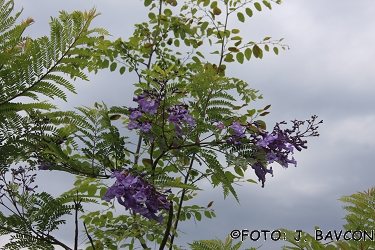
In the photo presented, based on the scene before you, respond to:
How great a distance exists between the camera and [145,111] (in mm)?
2117

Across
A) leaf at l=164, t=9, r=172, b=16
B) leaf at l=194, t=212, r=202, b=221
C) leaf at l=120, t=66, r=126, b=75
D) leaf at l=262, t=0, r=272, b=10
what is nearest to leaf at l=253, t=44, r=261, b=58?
leaf at l=262, t=0, r=272, b=10

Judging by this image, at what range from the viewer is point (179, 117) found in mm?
2133

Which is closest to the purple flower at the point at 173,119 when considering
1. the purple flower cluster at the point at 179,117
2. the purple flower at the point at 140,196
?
the purple flower cluster at the point at 179,117

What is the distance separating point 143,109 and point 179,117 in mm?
186

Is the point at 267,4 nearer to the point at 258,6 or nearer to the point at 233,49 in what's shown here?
the point at 258,6

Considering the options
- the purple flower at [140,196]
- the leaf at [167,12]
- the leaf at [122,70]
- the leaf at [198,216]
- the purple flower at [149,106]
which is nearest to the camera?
the purple flower at [140,196]

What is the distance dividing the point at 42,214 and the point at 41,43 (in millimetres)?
835

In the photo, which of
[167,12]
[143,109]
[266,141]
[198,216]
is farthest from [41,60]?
[167,12]

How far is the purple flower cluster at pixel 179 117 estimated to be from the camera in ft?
6.98

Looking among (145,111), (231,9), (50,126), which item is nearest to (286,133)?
(145,111)

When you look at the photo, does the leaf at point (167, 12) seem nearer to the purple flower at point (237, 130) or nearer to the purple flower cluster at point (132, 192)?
the purple flower at point (237, 130)

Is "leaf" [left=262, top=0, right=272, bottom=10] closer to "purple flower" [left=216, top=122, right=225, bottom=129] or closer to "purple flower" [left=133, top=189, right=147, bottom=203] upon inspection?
"purple flower" [left=216, top=122, right=225, bottom=129]

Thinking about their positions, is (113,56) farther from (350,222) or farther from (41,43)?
(350,222)

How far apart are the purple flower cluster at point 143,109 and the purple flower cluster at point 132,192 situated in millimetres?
254
